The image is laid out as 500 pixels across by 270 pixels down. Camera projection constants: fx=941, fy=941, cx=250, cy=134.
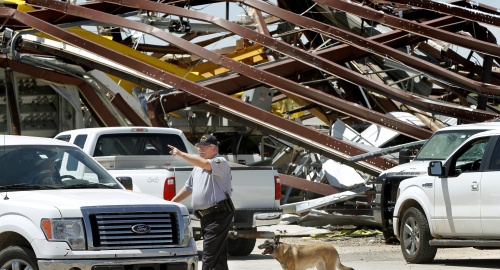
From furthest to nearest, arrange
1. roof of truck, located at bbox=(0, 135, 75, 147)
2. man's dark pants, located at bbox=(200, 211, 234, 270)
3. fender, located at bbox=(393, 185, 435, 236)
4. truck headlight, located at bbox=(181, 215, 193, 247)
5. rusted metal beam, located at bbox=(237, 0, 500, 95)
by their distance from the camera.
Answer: rusted metal beam, located at bbox=(237, 0, 500, 95) → fender, located at bbox=(393, 185, 435, 236) → man's dark pants, located at bbox=(200, 211, 234, 270) → roof of truck, located at bbox=(0, 135, 75, 147) → truck headlight, located at bbox=(181, 215, 193, 247)

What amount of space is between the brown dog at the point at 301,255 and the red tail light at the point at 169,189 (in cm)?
219

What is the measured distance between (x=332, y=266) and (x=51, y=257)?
4.12 metres

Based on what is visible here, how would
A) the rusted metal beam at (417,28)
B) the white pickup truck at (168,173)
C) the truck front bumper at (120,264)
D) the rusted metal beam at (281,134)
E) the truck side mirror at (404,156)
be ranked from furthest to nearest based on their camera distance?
the rusted metal beam at (417,28)
the rusted metal beam at (281,134)
the truck side mirror at (404,156)
the white pickup truck at (168,173)
the truck front bumper at (120,264)

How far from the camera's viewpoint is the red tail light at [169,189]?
1284 cm

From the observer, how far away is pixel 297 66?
24.8 meters

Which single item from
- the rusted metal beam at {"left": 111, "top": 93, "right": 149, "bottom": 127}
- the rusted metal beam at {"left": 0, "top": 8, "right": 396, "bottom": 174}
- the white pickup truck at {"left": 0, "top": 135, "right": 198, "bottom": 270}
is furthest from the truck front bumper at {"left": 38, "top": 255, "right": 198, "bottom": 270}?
the rusted metal beam at {"left": 111, "top": 93, "right": 149, "bottom": 127}

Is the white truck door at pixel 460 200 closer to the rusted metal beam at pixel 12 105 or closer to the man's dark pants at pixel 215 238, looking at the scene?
the man's dark pants at pixel 215 238

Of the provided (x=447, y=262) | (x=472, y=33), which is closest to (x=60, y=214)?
(x=447, y=262)

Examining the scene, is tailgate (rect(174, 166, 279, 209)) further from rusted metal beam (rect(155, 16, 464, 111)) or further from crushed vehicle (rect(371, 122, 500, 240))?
rusted metal beam (rect(155, 16, 464, 111))

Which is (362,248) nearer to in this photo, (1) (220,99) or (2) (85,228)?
(1) (220,99)

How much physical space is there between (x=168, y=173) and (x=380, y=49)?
11.5 meters

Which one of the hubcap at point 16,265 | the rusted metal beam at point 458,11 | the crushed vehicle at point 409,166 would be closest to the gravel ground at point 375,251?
the crushed vehicle at point 409,166

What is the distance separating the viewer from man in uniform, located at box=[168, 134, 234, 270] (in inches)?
403

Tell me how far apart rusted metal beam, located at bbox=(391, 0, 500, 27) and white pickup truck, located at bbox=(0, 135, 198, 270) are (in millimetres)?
17880
